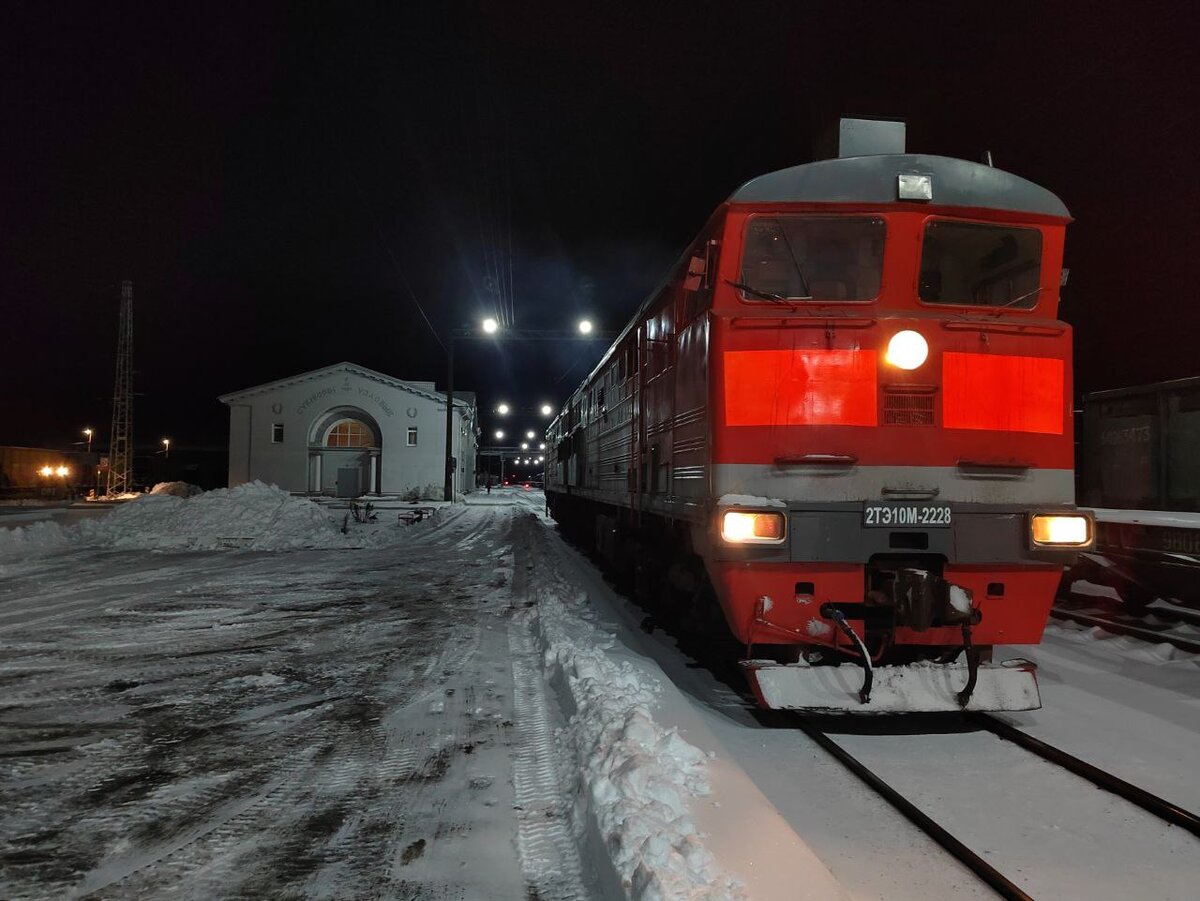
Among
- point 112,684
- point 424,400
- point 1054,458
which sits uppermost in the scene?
point 424,400

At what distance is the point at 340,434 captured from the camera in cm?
4125

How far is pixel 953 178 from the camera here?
4.68 m

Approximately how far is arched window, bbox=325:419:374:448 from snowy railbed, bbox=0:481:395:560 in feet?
76.1

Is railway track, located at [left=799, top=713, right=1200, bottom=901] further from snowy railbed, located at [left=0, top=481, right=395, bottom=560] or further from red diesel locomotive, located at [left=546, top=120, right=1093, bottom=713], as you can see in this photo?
snowy railbed, located at [left=0, top=481, right=395, bottom=560]

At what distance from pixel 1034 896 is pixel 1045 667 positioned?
161 inches

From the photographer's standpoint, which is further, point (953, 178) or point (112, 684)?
point (112, 684)

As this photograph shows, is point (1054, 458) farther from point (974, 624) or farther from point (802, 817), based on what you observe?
point (802, 817)

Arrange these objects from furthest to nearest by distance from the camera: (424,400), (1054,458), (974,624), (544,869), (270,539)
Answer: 1. (424,400)
2. (270,539)
3. (1054,458)
4. (974,624)
5. (544,869)

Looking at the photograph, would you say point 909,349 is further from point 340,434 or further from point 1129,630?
point 340,434

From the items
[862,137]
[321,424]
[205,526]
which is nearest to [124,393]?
[321,424]

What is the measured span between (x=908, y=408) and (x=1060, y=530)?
1220mm

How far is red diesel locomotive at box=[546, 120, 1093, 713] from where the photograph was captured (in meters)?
4.31

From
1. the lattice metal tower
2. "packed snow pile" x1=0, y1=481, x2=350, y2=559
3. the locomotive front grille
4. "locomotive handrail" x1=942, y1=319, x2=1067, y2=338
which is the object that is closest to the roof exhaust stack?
"locomotive handrail" x1=942, y1=319, x2=1067, y2=338

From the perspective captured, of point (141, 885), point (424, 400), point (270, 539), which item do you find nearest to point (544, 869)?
point (141, 885)
